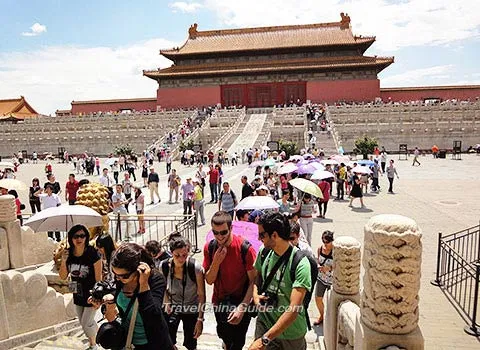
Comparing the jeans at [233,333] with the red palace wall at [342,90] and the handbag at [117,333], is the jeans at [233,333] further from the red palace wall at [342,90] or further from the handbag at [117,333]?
the red palace wall at [342,90]

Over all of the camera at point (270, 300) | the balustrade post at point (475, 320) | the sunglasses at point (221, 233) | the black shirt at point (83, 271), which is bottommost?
the balustrade post at point (475, 320)

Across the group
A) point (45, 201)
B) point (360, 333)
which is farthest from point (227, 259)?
point (45, 201)

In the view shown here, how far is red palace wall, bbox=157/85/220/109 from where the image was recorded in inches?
1989

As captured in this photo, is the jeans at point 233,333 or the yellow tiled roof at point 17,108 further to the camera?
the yellow tiled roof at point 17,108

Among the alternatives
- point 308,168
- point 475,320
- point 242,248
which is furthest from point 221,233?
point 308,168

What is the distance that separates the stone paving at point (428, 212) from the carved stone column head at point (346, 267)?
5.15ft

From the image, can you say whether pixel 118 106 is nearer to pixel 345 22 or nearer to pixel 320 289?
pixel 345 22

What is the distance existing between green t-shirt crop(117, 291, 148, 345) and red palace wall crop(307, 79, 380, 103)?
47.1 metres

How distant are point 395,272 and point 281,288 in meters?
0.98

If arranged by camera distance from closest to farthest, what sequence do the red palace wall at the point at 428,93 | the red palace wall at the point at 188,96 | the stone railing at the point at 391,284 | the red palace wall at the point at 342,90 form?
the stone railing at the point at 391,284 < the red palace wall at the point at 428,93 < the red palace wall at the point at 342,90 < the red palace wall at the point at 188,96

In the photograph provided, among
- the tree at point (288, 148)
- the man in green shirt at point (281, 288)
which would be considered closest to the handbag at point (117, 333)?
the man in green shirt at point (281, 288)

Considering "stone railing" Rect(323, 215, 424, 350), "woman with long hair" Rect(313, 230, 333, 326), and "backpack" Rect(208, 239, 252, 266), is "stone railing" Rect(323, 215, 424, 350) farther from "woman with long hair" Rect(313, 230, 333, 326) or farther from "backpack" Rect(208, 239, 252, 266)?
"woman with long hair" Rect(313, 230, 333, 326)

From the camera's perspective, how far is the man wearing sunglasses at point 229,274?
11.9ft

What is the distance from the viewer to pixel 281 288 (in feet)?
10.2
